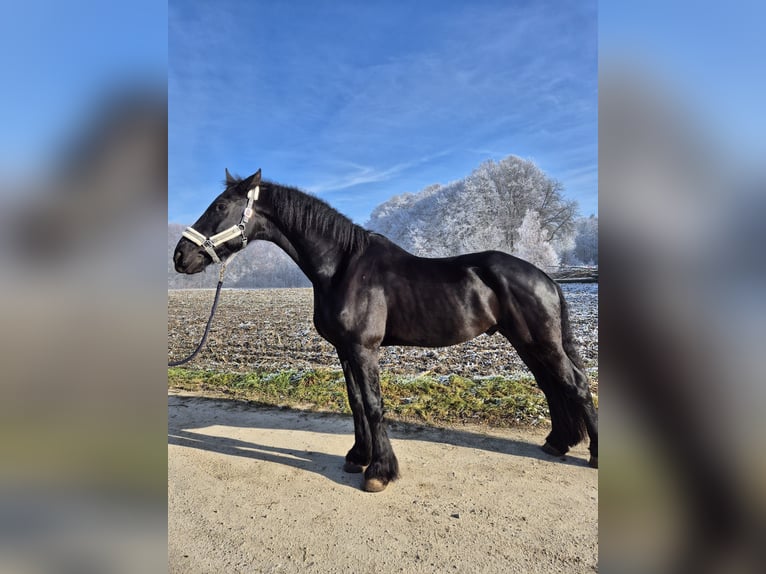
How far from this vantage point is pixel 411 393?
5941 mm

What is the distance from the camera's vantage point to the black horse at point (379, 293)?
353cm

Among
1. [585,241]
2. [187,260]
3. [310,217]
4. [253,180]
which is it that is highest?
[585,241]

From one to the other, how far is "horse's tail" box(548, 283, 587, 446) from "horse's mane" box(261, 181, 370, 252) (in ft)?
6.46

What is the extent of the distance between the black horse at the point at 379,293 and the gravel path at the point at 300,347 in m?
3.10

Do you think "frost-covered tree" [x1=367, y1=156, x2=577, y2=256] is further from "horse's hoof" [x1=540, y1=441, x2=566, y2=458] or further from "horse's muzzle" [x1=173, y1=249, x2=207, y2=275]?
"horse's muzzle" [x1=173, y1=249, x2=207, y2=275]

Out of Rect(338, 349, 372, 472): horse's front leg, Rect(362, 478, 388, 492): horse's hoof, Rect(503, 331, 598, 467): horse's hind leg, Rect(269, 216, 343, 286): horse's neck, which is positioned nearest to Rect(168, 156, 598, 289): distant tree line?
Rect(503, 331, 598, 467): horse's hind leg

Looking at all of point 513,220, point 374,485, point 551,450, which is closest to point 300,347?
point 374,485

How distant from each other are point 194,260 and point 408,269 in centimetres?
188

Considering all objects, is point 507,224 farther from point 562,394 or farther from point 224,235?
point 224,235

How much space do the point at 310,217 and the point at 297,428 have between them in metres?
2.74

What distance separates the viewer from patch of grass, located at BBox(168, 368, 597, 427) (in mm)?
5086
